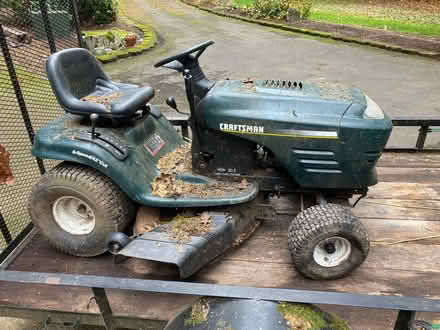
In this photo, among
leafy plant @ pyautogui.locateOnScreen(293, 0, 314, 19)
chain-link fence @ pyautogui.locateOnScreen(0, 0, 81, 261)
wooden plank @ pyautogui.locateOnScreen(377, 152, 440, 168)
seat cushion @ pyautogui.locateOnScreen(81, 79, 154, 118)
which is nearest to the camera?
seat cushion @ pyautogui.locateOnScreen(81, 79, 154, 118)

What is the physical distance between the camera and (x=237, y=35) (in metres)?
11.4

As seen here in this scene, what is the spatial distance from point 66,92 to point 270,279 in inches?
65.8

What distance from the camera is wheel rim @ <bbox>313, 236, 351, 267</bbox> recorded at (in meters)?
2.09

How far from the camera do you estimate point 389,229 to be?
255cm

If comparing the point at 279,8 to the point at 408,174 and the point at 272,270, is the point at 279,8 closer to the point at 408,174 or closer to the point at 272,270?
the point at 408,174

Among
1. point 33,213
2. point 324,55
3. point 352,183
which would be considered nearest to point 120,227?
point 33,213

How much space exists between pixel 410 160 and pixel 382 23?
11117mm

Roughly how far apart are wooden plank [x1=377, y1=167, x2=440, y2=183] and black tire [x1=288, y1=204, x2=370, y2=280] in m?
1.25

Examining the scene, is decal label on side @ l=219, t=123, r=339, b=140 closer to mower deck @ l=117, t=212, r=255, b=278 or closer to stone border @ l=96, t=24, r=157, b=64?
mower deck @ l=117, t=212, r=255, b=278

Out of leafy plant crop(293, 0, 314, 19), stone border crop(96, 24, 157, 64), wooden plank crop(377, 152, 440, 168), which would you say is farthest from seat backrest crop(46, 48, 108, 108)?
leafy plant crop(293, 0, 314, 19)

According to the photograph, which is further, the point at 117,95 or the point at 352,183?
the point at 117,95

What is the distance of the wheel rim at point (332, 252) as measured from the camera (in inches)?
82.1

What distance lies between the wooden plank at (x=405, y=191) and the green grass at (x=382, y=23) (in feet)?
30.8

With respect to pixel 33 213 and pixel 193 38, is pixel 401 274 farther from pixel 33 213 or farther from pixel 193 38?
pixel 193 38
